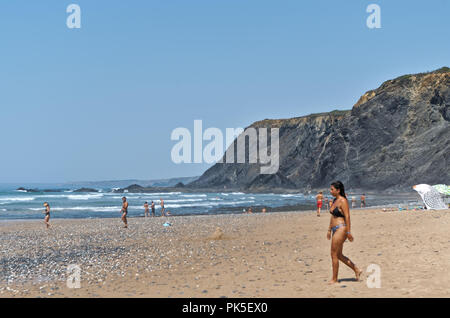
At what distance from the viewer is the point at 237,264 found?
463 inches

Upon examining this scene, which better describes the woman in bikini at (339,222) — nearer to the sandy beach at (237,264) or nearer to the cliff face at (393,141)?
the sandy beach at (237,264)

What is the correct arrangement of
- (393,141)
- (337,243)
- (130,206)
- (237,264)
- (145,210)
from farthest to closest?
(393,141) → (130,206) → (145,210) → (237,264) → (337,243)

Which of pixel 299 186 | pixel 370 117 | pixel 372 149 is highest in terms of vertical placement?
pixel 370 117

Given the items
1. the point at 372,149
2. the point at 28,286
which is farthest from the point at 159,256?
the point at 372,149

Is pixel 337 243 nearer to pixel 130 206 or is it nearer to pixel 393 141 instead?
pixel 130 206

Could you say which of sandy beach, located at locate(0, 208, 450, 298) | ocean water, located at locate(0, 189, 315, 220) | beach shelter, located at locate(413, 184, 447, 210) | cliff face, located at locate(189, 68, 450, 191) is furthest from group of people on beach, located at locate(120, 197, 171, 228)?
cliff face, located at locate(189, 68, 450, 191)

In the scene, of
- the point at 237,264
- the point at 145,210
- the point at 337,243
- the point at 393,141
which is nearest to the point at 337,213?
the point at 337,243

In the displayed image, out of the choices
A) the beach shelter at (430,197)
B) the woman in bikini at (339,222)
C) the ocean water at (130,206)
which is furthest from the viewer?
the ocean water at (130,206)

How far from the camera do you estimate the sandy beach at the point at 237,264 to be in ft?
28.2

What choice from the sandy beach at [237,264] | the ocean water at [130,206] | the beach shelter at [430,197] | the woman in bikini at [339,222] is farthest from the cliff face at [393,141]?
the woman in bikini at [339,222]

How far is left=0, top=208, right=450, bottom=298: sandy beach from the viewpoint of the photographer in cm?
860

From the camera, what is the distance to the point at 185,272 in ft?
36.2

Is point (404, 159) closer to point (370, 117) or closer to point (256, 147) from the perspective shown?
point (370, 117)
